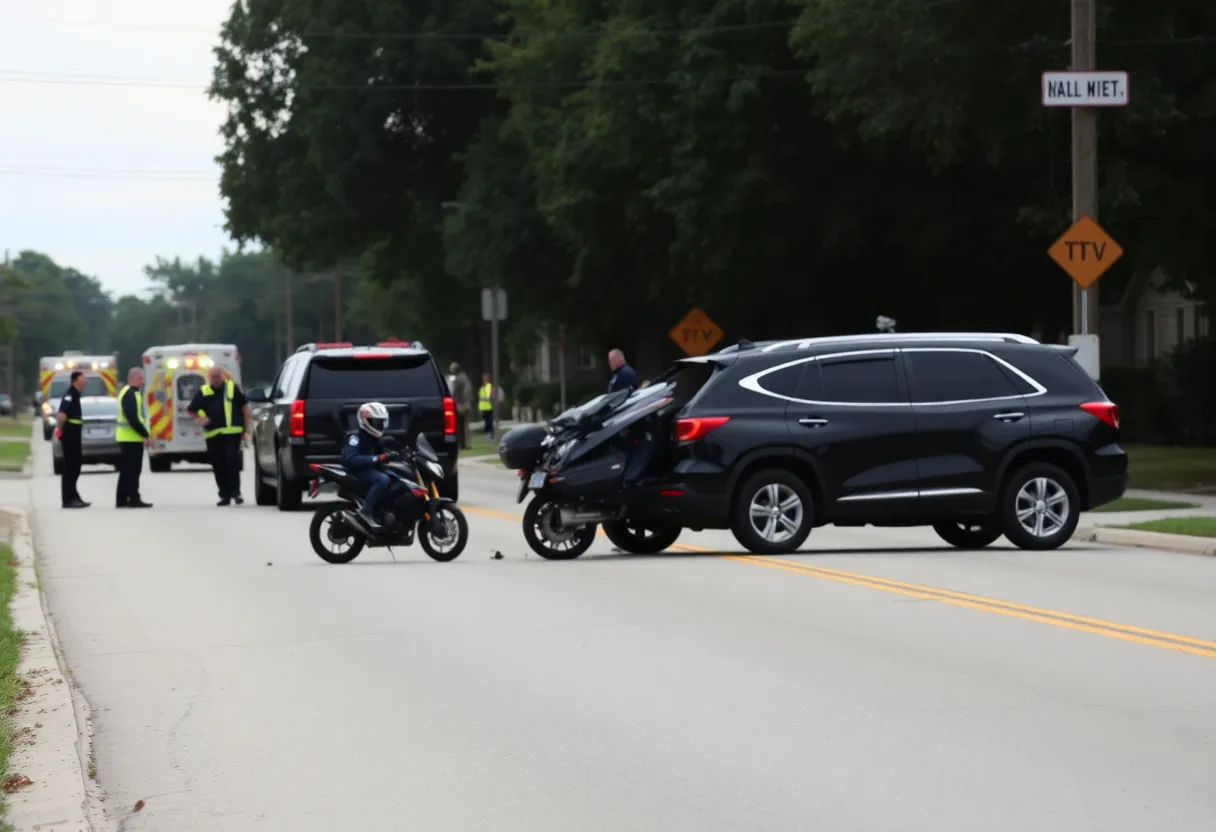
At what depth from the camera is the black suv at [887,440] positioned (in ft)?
62.7

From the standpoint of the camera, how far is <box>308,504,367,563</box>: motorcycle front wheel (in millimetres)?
19641

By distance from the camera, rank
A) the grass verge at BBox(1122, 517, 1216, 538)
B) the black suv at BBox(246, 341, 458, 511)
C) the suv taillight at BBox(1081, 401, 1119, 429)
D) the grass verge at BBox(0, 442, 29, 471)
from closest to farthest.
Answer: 1. the suv taillight at BBox(1081, 401, 1119, 429)
2. the grass verge at BBox(1122, 517, 1216, 538)
3. the black suv at BBox(246, 341, 458, 511)
4. the grass verge at BBox(0, 442, 29, 471)

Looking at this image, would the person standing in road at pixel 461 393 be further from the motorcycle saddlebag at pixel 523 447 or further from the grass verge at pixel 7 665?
the grass verge at pixel 7 665

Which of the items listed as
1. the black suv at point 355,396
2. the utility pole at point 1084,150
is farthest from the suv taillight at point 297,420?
the utility pole at point 1084,150

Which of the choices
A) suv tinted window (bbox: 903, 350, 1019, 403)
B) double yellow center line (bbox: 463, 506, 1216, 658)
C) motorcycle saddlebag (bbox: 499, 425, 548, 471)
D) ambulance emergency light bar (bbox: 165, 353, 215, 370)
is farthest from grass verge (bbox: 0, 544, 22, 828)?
ambulance emergency light bar (bbox: 165, 353, 215, 370)

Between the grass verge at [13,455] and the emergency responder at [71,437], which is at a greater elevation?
the emergency responder at [71,437]

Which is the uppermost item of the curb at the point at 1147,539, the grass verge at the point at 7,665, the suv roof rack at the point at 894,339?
the suv roof rack at the point at 894,339

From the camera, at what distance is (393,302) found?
97750mm

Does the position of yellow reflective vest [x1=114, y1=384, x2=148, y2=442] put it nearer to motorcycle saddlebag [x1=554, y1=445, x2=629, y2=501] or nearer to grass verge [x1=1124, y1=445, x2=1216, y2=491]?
motorcycle saddlebag [x1=554, y1=445, x2=629, y2=501]

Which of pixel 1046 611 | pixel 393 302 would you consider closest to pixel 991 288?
pixel 1046 611

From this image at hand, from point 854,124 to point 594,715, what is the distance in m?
32.1

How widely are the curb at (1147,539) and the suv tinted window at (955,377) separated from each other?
6.92 feet

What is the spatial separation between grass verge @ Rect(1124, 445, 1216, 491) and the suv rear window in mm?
8789

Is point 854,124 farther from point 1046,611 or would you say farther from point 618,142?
point 1046,611
